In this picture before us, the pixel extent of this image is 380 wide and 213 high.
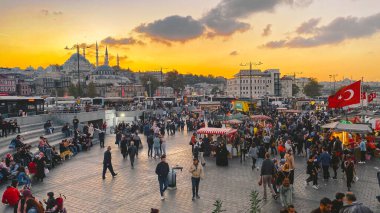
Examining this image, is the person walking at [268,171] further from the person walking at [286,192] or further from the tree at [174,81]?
the tree at [174,81]

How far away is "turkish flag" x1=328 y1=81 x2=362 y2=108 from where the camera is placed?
60.7ft

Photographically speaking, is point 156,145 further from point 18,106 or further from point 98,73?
point 98,73

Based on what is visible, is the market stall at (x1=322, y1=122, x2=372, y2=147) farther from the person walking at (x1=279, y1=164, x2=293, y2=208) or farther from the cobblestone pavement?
the person walking at (x1=279, y1=164, x2=293, y2=208)

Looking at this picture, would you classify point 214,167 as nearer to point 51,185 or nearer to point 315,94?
point 51,185

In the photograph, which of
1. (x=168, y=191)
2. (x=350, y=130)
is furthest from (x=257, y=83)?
(x=168, y=191)

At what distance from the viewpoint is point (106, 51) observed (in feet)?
546

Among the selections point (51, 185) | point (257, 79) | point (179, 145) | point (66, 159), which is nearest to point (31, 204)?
point (51, 185)

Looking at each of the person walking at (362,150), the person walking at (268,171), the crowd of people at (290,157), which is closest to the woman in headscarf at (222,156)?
the crowd of people at (290,157)

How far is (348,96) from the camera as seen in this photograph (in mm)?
18953

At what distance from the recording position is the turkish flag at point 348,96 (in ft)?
60.7

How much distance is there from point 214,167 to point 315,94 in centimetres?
13342

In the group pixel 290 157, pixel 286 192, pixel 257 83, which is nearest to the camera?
pixel 286 192

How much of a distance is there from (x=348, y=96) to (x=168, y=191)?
1305 cm

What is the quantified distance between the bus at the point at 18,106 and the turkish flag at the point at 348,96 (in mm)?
22928
